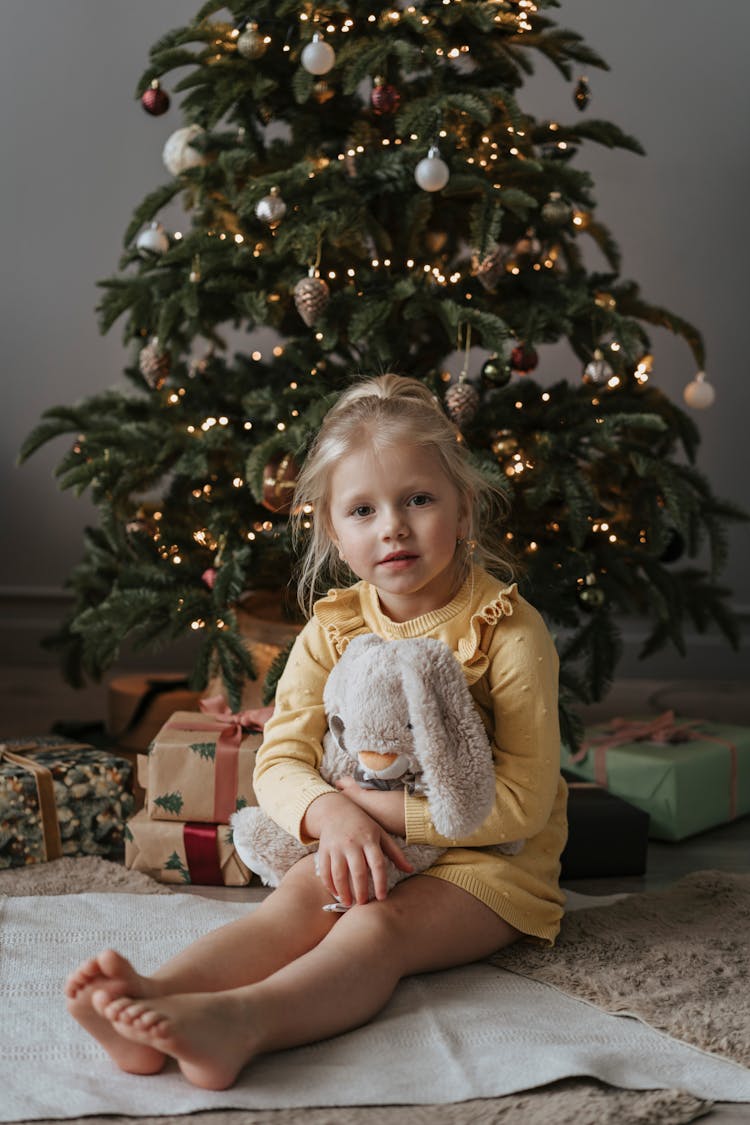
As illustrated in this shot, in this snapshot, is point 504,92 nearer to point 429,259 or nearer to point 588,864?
point 429,259

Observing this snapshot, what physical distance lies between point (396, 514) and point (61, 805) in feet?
2.21

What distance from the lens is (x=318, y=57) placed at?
166 centimetres

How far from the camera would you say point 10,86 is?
8.11ft

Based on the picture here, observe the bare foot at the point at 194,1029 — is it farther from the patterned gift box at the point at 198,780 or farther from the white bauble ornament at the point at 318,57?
the white bauble ornament at the point at 318,57

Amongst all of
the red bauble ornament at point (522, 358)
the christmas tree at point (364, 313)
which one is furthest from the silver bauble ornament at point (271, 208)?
the red bauble ornament at point (522, 358)

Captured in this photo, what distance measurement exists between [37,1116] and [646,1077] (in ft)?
1.66

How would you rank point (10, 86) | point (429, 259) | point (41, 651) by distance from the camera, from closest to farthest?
point (429, 259) → point (10, 86) → point (41, 651)

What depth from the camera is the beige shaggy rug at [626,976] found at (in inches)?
35.2

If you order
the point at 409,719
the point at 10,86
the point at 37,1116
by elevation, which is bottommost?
the point at 37,1116

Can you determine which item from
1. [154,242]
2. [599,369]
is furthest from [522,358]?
[154,242]

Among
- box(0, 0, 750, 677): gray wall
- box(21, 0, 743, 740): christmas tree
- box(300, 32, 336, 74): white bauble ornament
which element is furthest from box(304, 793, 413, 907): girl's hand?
box(0, 0, 750, 677): gray wall

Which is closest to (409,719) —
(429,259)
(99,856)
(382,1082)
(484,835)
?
(484,835)

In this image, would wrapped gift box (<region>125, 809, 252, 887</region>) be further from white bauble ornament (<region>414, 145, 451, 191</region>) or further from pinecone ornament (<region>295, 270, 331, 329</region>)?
white bauble ornament (<region>414, 145, 451, 191</region>)

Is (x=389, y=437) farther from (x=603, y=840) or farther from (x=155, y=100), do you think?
(x=155, y=100)
